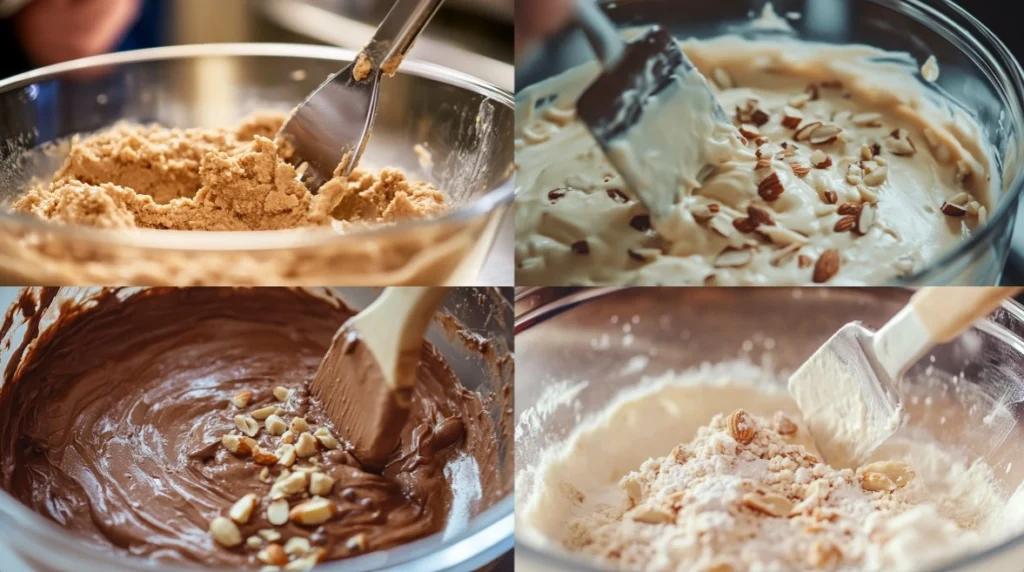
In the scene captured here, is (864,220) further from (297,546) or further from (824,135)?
(297,546)

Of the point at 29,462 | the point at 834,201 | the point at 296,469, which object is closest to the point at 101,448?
the point at 29,462

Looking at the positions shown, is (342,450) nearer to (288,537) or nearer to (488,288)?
(288,537)

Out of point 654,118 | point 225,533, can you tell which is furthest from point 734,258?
point 225,533

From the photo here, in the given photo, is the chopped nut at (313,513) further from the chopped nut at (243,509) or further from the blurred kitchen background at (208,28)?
the blurred kitchen background at (208,28)

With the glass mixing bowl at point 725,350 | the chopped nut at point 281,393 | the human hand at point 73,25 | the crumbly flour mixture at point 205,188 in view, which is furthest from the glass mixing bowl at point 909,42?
the human hand at point 73,25

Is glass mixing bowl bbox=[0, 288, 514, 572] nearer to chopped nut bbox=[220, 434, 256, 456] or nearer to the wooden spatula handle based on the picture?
chopped nut bbox=[220, 434, 256, 456]

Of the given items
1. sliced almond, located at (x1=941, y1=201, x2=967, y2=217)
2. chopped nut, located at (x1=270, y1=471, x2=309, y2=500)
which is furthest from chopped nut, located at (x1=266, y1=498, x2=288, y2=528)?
sliced almond, located at (x1=941, y1=201, x2=967, y2=217)
